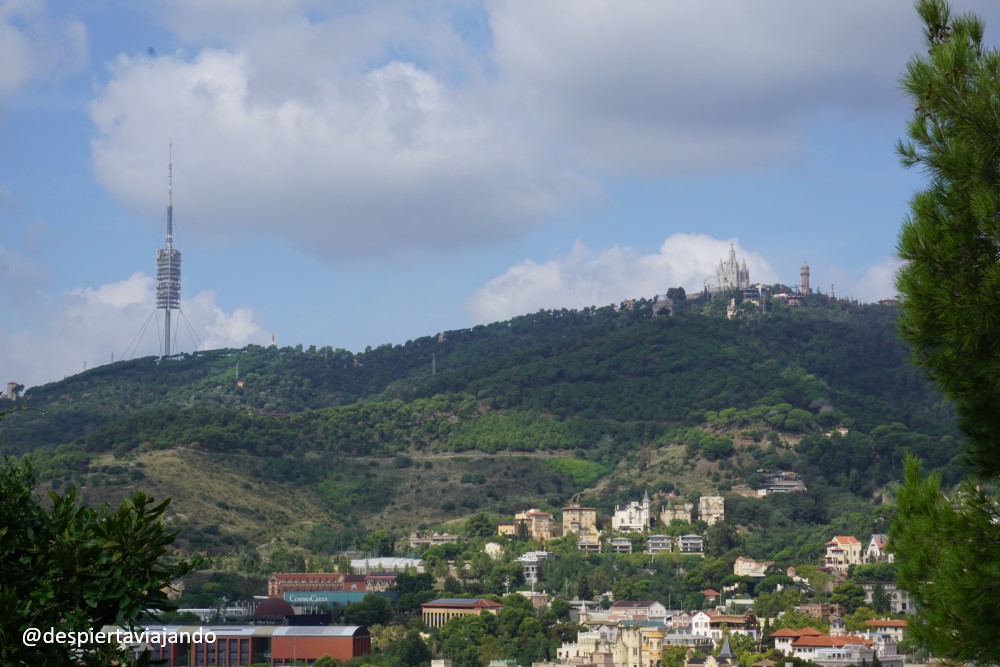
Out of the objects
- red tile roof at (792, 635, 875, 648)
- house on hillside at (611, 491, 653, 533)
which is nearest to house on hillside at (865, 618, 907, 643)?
red tile roof at (792, 635, 875, 648)

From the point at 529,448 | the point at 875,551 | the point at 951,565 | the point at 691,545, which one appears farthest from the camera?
the point at 529,448

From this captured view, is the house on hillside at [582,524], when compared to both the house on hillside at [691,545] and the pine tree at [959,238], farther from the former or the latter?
the pine tree at [959,238]

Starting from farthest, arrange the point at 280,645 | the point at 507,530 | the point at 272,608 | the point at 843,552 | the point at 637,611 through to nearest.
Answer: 1. the point at 507,530
2. the point at 843,552
3. the point at 637,611
4. the point at 272,608
5. the point at 280,645

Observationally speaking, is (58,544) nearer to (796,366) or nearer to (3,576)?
(3,576)

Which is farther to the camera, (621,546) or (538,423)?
(538,423)

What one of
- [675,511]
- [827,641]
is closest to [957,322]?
[827,641]

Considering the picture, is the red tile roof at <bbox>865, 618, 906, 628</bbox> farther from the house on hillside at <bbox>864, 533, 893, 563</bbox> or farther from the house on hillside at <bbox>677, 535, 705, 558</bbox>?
the house on hillside at <bbox>677, 535, 705, 558</bbox>

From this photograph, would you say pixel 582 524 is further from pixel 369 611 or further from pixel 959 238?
pixel 959 238

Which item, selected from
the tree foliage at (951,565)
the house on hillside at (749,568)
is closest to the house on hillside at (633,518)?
the house on hillside at (749,568)

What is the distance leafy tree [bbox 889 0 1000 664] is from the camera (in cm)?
1078

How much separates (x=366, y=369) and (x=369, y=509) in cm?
6697

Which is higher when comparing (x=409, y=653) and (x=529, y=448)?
(x=529, y=448)

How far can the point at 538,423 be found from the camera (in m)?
130

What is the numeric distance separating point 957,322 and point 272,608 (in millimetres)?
67447
